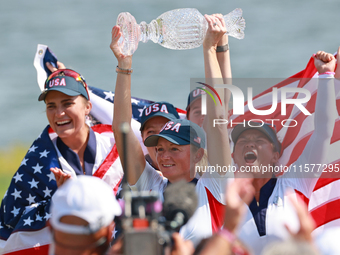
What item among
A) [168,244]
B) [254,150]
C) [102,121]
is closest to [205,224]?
[254,150]

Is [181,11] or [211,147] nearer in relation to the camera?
[211,147]

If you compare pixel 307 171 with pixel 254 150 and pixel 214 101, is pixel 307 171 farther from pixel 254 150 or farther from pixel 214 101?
pixel 214 101

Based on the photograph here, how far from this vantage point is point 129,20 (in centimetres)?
387

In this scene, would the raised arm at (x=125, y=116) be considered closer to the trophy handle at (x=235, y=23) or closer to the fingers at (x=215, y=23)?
the fingers at (x=215, y=23)

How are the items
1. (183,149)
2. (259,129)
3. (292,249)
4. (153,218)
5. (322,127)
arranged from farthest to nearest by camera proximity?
(259,129), (183,149), (322,127), (153,218), (292,249)

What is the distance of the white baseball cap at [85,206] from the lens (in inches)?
83.0

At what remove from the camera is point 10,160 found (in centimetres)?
1006

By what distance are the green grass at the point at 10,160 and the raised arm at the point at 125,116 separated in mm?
6166

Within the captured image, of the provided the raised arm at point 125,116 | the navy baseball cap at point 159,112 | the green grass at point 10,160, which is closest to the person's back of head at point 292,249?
the raised arm at point 125,116

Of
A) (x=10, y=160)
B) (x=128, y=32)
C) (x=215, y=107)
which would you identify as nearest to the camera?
(x=215, y=107)

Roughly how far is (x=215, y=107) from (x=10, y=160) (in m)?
7.56

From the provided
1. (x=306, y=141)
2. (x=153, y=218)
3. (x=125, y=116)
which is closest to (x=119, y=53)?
(x=125, y=116)

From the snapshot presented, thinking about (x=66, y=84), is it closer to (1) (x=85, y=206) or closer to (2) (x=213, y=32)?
(2) (x=213, y=32)

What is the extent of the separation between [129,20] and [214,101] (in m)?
0.99
